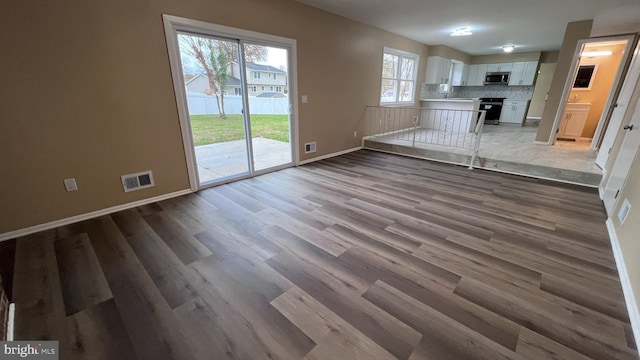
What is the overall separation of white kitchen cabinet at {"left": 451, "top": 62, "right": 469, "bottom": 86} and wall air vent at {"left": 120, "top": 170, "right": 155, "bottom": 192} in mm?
9272

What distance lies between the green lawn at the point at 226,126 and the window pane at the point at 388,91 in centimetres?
319

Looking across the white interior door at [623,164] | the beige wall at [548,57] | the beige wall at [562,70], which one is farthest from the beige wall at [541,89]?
the white interior door at [623,164]

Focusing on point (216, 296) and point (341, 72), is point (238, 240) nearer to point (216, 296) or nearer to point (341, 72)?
point (216, 296)

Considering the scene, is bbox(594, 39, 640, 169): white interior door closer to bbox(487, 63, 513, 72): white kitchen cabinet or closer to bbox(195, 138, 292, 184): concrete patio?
bbox(487, 63, 513, 72): white kitchen cabinet

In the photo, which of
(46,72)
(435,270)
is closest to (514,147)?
(435,270)

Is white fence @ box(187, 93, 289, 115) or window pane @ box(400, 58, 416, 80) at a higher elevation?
window pane @ box(400, 58, 416, 80)

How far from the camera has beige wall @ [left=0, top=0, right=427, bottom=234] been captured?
2.12 meters

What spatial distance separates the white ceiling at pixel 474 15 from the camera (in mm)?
Answer: 3863

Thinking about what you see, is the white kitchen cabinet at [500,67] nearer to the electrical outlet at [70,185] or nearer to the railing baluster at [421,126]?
the railing baluster at [421,126]

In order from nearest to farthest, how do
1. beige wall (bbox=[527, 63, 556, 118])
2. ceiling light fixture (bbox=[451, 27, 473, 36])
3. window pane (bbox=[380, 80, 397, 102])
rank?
ceiling light fixture (bbox=[451, 27, 473, 36])
window pane (bbox=[380, 80, 397, 102])
beige wall (bbox=[527, 63, 556, 118])

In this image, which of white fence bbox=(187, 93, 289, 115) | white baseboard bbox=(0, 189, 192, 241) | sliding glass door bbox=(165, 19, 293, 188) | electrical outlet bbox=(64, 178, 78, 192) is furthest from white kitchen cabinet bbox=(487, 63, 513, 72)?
electrical outlet bbox=(64, 178, 78, 192)

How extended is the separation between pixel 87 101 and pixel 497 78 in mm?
11003

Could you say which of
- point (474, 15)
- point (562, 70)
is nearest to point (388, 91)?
point (474, 15)

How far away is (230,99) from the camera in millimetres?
3494
